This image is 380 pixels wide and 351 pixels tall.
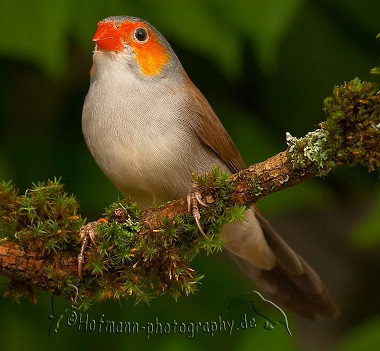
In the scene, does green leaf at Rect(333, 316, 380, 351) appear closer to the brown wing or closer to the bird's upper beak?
the brown wing

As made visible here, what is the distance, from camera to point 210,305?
4.17 meters

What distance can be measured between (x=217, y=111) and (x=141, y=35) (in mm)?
1006

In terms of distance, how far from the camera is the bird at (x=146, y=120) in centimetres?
318

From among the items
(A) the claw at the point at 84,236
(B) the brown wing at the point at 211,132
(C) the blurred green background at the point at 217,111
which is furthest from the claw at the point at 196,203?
(C) the blurred green background at the point at 217,111

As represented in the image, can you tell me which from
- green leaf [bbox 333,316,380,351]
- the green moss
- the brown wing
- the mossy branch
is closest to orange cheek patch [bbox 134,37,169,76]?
the brown wing

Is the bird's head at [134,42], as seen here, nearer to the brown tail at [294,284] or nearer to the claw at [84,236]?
the claw at [84,236]

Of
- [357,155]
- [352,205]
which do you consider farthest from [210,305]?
[357,155]

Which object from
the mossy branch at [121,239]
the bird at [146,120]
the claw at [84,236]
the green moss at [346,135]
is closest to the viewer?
the green moss at [346,135]

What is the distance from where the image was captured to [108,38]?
323 centimetres

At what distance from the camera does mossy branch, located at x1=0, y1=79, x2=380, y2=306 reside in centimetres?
256

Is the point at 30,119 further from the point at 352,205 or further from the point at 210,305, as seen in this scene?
the point at 352,205

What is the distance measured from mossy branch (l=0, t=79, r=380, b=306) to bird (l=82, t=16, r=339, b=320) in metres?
0.48

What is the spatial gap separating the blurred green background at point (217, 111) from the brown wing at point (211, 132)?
1.13 ft

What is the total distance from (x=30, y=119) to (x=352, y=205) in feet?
Answer: 6.42
